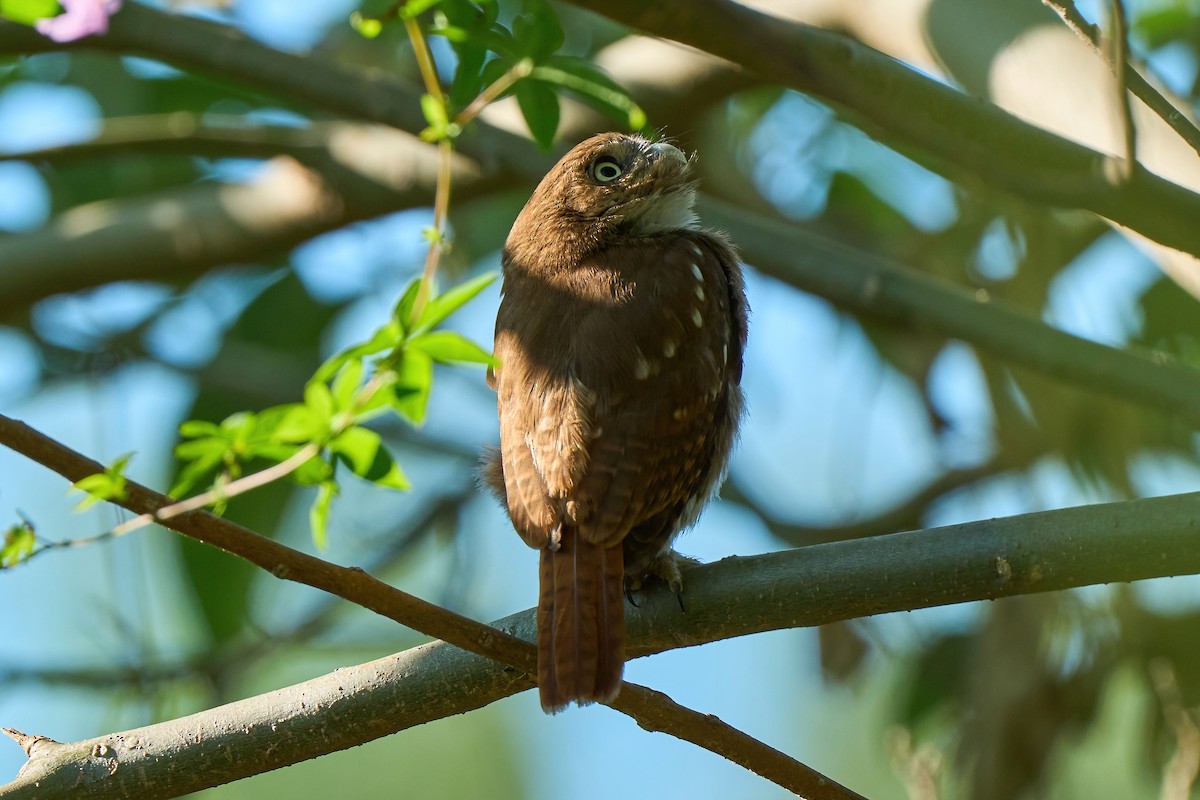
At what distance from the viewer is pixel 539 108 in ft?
9.61

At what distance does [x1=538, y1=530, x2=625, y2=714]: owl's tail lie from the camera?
2504 mm

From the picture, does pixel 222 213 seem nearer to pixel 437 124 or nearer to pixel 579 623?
pixel 437 124

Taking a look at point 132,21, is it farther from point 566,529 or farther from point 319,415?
point 319,415

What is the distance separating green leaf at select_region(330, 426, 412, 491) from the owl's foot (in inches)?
30.2

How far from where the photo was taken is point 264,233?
5012mm

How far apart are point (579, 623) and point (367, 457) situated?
2.36 ft

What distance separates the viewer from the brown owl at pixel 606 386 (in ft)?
8.91

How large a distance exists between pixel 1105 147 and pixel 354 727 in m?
2.02

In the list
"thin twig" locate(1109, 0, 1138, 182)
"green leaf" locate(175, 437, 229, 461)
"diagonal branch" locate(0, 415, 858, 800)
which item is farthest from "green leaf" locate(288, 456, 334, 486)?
"thin twig" locate(1109, 0, 1138, 182)

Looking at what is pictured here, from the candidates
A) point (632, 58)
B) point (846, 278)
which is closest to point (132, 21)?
point (632, 58)

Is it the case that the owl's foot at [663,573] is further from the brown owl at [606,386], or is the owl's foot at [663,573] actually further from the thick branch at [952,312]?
the thick branch at [952,312]

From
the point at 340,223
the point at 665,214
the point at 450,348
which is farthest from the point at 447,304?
the point at 340,223

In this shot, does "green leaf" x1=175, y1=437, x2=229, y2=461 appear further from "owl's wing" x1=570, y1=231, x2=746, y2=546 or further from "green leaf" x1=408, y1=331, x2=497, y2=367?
"owl's wing" x1=570, y1=231, x2=746, y2=546

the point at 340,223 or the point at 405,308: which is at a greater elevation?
the point at 340,223
